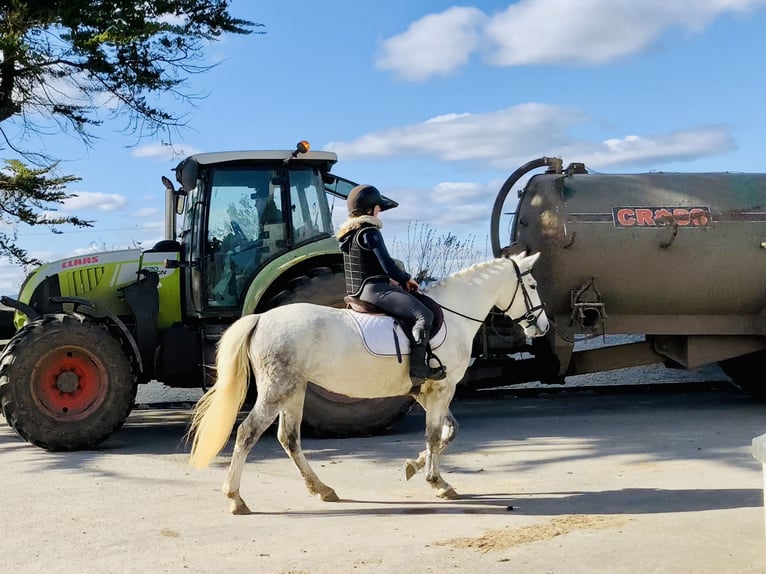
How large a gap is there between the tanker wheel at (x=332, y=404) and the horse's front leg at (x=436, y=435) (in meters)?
2.07

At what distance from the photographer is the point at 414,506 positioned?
5.75m

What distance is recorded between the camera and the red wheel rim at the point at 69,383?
25.3 ft

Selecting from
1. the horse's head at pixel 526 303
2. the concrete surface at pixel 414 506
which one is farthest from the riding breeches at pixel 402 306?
the concrete surface at pixel 414 506

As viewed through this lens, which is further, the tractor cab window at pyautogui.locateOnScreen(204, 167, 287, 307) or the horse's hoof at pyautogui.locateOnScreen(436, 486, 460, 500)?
the tractor cab window at pyautogui.locateOnScreen(204, 167, 287, 307)

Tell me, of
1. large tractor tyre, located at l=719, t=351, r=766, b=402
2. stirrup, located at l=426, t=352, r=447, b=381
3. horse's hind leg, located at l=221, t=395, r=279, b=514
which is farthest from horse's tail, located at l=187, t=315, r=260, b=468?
large tractor tyre, located at l=719, t=351, r=766, b=402

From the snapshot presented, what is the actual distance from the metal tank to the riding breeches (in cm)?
369

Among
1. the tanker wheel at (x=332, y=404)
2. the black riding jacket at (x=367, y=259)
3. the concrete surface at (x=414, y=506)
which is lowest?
the concrete surface at (x=414, y=506)

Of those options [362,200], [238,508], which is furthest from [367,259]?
[238,508]

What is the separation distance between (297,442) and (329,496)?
44 centimetres

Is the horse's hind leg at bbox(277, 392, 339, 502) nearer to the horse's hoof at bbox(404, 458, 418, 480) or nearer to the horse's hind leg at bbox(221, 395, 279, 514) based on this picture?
the horse's hind leg at bbox(221, 395, 279, 514)

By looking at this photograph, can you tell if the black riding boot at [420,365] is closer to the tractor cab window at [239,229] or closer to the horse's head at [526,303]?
the horse's head at [526,303]

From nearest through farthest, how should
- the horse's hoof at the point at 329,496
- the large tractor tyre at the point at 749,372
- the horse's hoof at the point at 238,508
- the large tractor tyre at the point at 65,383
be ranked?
the horse's hoof at the point at 238,508
the horse's hoof at the point at 329,496
the large tractor tyre at the point at 65,383
the large tractor tyre at the point at 749,372

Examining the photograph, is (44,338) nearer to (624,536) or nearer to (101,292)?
(101,292)

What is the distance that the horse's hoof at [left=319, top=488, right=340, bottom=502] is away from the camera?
5879mm
